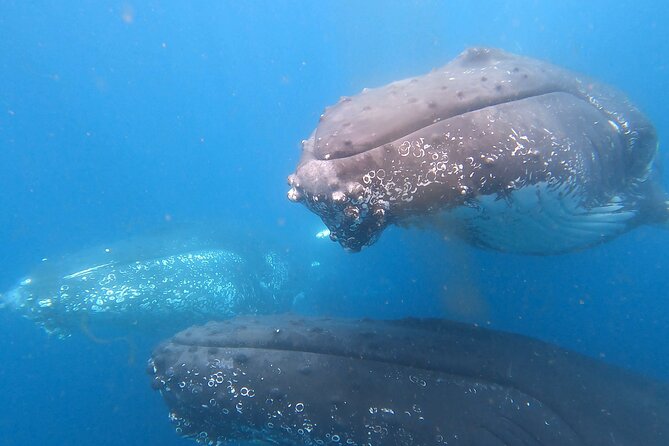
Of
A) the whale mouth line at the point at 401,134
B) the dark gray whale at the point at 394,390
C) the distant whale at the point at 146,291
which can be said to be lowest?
the dark gray whale at the point at 394,390

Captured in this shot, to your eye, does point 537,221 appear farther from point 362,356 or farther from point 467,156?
point 362,356

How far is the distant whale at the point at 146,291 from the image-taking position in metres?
14.8

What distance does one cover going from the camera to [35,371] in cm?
2145

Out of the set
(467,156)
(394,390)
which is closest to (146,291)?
(394,390)

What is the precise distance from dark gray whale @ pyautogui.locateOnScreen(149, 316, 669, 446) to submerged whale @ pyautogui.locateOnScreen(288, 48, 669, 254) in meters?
1.92

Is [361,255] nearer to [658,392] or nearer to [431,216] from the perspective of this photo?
[658,392]

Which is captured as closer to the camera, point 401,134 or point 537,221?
point 401,134

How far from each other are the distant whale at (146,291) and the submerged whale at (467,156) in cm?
1134

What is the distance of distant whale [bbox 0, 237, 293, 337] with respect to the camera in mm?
14812

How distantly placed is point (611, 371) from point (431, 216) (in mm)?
4730

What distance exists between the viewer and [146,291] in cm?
1499

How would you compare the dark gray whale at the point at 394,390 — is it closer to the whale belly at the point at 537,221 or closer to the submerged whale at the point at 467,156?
the whale belly at the point at 537,221

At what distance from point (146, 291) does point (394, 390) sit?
1170 centimetres

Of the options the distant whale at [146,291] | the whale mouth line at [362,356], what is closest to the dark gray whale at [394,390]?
the whale mouth line at [362,356]
